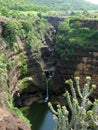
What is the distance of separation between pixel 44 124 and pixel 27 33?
15706 mm

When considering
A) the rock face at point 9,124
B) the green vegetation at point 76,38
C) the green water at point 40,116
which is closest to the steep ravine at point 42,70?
the green vegetation at point 76,38

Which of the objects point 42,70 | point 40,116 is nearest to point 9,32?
point 42,70

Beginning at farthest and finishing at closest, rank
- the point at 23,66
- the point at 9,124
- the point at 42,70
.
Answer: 1. the point at 42,70
2. the point at 23,66
3. the point at 9,124

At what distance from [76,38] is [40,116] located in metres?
14.4

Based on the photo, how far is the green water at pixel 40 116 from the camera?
33.3 metres

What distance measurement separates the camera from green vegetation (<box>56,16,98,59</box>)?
144 feet

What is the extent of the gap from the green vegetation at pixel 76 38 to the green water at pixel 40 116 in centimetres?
878

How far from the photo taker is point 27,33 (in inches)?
1777

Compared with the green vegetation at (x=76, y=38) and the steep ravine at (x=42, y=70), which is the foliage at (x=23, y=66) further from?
the green vegetation at (x=76, y=38)

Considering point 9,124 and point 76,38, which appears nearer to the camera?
point 9,124

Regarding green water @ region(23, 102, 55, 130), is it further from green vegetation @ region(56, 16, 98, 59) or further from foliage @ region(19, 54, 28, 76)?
green vegetation @ region(56, 16, 98, 59)

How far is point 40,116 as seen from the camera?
36.6 m

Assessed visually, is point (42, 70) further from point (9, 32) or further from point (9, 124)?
point (9, 124)

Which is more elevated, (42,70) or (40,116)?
(42,70)
